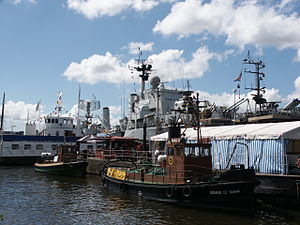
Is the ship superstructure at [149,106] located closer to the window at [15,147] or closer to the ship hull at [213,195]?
the window at [15,147]

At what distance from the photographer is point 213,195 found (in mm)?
16547

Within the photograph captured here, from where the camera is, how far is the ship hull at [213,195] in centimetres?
1611

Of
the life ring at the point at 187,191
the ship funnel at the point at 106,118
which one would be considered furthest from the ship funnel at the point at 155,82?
the life ring at the point at 187,191

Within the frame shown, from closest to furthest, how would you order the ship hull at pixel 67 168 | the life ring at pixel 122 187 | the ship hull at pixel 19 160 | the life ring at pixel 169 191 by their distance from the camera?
the life ring at pixel 169 191 < the life ring at pixel 122 187 < the ship hull at pixel 67 168 < the ship hull at pixel 19 160

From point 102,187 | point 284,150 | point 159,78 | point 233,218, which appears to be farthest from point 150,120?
point 233,218

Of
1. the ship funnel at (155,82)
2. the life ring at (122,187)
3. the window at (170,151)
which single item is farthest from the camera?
the ship funnel at (155,82)

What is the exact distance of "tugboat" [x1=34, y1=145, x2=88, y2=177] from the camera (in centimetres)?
3212

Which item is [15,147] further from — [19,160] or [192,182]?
[192,182]

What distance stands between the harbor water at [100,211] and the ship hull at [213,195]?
36 cm

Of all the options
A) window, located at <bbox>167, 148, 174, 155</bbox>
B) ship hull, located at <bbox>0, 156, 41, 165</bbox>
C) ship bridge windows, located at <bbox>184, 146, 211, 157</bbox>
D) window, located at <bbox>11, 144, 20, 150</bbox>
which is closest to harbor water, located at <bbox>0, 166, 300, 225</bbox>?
window, located at <bbox>167, 148, 174, 155</bbox>

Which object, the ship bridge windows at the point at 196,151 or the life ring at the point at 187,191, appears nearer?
the life ring at the point at 187,191

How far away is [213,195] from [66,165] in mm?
19656

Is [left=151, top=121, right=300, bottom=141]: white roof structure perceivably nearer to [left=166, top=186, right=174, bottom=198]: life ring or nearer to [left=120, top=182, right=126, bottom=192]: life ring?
[left=166, top=186, right=174, bottom=198]: life ring

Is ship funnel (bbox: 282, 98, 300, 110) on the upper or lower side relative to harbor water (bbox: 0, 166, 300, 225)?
upper
